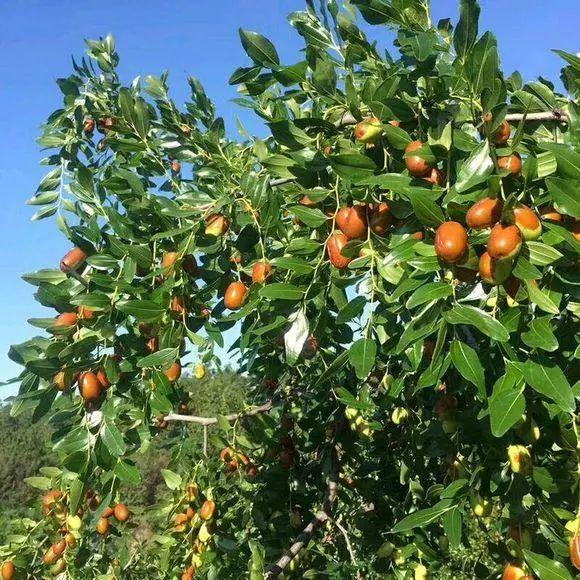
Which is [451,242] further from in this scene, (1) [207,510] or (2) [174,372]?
(1) [207,510]

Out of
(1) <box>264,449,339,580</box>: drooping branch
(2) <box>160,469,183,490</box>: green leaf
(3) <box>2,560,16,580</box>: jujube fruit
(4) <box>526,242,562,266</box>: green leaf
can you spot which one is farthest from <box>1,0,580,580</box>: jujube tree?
(3) <box>2,560,16,580</box>: jujube fruit

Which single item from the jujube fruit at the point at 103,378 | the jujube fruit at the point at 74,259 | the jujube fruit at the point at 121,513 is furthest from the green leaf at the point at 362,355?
the jujube fruit at the point at 121,513

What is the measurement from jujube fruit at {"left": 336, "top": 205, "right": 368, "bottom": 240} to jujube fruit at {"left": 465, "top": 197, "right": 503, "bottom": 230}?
0.30 meters

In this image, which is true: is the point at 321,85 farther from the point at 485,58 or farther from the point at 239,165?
the point at 239,165

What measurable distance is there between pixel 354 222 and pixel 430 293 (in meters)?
0.33

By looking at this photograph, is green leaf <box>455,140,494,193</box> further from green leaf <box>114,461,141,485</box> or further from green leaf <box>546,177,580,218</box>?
green leaf <box>114,461,141,485</box>

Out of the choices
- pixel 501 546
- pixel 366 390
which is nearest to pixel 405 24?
pixel 366 390

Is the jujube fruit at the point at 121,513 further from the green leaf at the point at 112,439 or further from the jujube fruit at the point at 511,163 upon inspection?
the jujube fruit at the point at 511,163

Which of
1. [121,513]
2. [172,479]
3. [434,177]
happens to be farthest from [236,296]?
[121,513]

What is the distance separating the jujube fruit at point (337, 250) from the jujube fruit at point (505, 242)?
362 millimetres

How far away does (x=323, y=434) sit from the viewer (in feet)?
9.43

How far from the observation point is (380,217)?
4.12 feet

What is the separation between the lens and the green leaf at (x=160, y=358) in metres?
1.30

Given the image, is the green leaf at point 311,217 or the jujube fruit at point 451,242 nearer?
the jujube fruit at point 451,242
